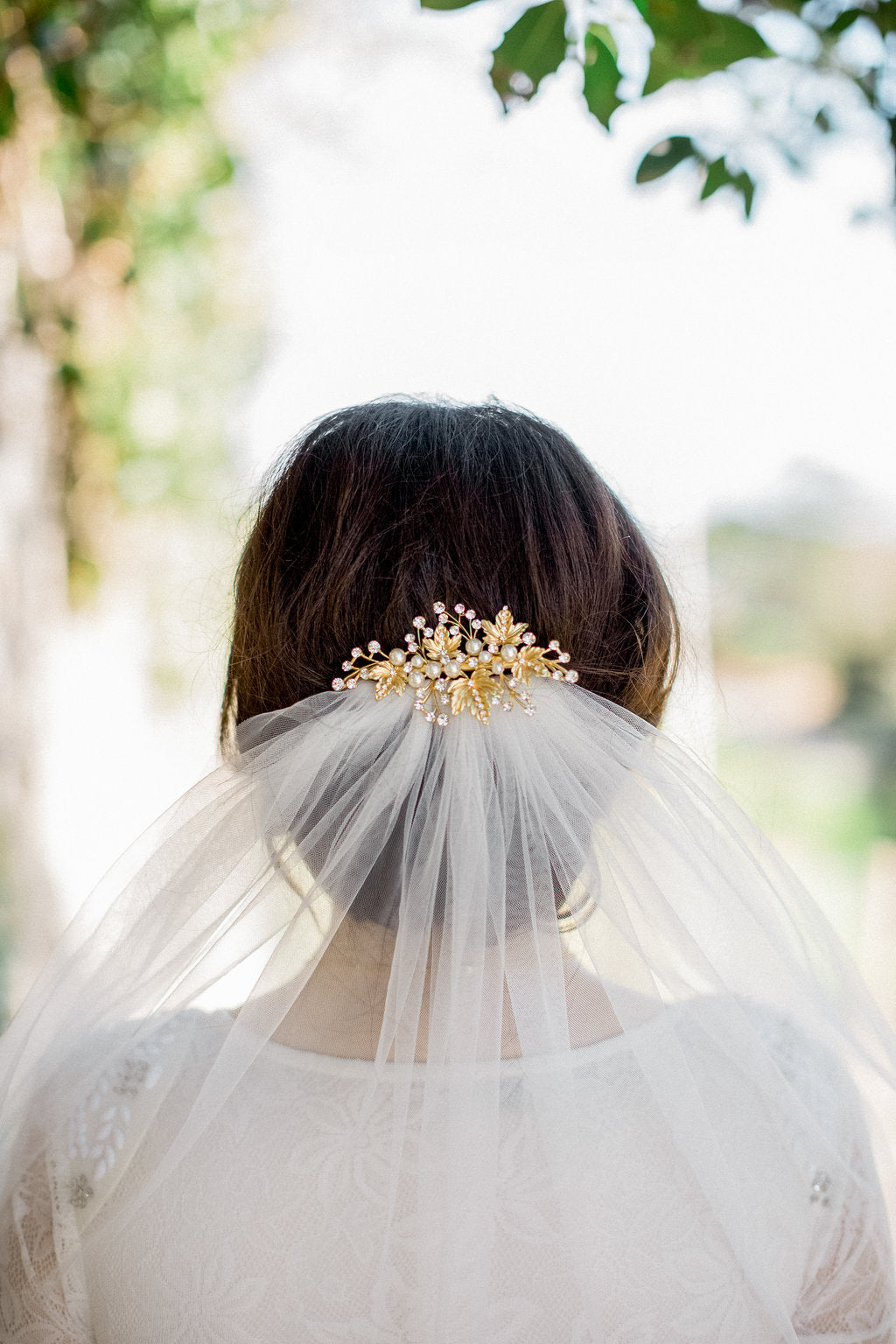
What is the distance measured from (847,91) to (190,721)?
2.34 meters

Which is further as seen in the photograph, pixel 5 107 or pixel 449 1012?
pixel 5 107

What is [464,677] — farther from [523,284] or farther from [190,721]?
[190,721]

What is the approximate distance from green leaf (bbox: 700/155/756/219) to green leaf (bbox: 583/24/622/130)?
10.0 inches

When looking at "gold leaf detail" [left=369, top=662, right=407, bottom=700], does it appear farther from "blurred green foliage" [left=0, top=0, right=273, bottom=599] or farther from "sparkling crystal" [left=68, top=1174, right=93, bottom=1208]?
"blurred green foliage" [left=0, top=0, right=273, bottom=599]

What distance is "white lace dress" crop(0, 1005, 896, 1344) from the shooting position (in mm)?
728

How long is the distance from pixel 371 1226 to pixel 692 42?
102 cm

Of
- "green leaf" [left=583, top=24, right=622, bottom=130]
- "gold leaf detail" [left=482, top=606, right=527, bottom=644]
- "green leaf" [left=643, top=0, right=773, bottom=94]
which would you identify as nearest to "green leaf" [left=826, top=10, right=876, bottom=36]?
"green leaf" [left=643, top=0, right=773, bottom=94]

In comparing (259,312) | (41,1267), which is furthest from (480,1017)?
(259,312)

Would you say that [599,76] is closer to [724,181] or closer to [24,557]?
[724,181]

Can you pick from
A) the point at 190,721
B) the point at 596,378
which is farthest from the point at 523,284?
the point at 190,721

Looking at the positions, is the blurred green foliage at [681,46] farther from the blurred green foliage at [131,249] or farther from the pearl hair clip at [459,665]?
the blurred green foliage at [131,249]

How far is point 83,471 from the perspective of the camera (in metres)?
2.79

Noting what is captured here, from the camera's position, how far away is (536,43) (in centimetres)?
85

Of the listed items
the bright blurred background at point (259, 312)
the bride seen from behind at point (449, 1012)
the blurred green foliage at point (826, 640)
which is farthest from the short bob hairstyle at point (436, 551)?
the blurred green foliage at point (826, 640)
